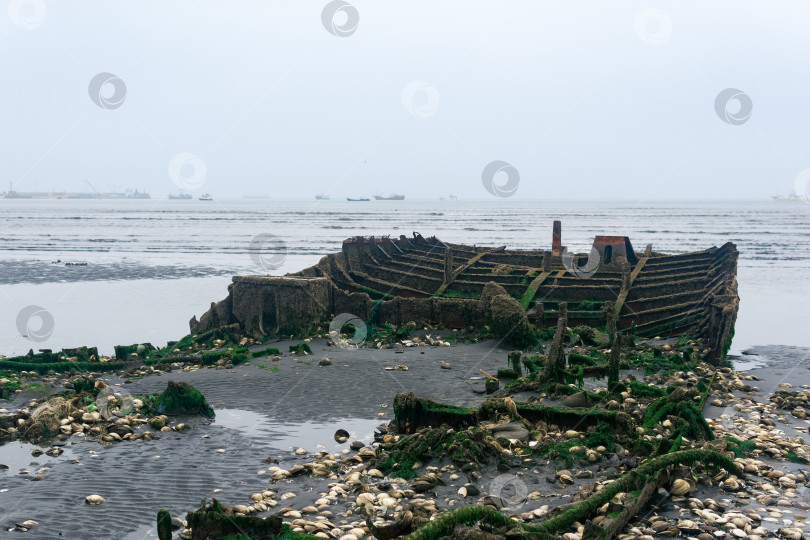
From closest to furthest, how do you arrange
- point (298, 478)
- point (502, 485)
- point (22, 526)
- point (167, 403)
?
point (22, 526), point (502, 485), point (298, 478), point (167, 403)

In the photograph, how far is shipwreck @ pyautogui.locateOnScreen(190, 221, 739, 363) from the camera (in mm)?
20906

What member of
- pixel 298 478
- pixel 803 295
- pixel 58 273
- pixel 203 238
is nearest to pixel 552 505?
pixel 298 478

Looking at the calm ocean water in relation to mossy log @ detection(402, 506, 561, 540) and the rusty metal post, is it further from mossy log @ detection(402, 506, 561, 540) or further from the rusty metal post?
mossy log @ detection(402, 506, 561, 540)

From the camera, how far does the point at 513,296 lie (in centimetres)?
2295

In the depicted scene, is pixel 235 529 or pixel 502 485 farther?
pixel 502 485

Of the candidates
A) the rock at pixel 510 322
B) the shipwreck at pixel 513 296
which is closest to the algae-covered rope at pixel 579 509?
the shipwreck at pixel 513 296

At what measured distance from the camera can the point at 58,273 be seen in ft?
155

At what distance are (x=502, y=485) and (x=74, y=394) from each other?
10.0 meters

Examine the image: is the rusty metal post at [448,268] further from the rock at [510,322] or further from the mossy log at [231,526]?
the mossy log at [231,526]

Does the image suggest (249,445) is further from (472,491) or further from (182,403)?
(472,491)

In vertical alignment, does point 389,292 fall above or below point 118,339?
above

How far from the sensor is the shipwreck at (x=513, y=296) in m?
20.9

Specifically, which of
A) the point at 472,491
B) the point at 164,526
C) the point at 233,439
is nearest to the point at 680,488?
the point at 472,491

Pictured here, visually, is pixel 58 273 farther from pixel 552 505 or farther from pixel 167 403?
pixel 552 505
